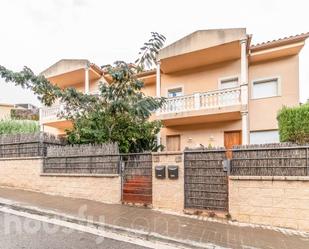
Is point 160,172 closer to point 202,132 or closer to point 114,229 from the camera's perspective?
point 114,229

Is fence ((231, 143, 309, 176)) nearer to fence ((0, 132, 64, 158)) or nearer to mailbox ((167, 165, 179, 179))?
mailbox ((167, 165, 179, 179))

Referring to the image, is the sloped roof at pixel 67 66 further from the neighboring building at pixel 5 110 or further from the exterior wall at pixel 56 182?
the neighboring building at pixel 5 110

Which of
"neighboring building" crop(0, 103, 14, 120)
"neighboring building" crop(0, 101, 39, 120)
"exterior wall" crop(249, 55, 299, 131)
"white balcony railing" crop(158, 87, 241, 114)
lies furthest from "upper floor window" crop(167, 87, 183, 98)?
"neighboring building" crop(0, 103, 14, 120)

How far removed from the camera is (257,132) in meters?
12.0

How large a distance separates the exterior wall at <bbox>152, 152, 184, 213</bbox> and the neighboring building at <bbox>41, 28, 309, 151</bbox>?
5.10 meters

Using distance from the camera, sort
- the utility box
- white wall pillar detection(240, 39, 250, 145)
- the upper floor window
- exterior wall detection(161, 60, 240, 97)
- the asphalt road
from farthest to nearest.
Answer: the upper floor window → exterior wall detection(161, 60, 240, 97) → white wall pillar detection(240, 39, 250, 145) → the utility box → the asphalt road

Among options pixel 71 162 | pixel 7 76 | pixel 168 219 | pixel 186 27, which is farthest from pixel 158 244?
pixel 186 27

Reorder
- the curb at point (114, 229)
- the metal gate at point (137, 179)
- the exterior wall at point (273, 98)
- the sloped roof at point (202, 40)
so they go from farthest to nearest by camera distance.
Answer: the exterior wall at point (273, 98) < the sloped roof at point (202, 40) < the metal gate at point (137, 179) < the curb at point (114, 229)

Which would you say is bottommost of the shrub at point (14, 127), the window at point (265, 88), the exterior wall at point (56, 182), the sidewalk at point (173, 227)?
the sidewalk at point (173, 227)

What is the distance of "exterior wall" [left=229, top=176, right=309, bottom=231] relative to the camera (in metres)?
5.56

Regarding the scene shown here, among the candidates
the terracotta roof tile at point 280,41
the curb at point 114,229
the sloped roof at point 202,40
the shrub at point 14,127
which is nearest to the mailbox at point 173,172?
the curb at point 114,229

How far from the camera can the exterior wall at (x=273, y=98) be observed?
37.5 ft

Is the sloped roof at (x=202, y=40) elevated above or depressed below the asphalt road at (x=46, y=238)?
above

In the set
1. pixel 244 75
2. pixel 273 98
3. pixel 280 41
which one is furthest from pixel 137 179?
pixel 280 41
